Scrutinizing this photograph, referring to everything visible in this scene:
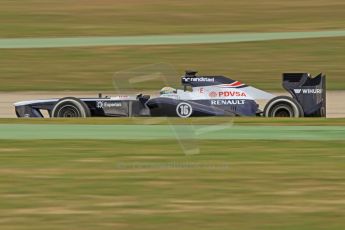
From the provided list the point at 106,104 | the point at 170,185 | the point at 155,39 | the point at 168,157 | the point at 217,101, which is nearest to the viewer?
the point at 170,185

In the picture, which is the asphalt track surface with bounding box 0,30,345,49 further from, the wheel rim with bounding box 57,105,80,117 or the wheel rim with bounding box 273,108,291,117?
the wheel rim with bounding box 273,108,291,117

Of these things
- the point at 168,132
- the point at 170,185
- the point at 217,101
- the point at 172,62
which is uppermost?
the point at 172,62

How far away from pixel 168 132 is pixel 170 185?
3.25 meters

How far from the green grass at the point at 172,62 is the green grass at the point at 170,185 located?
27.7 ft

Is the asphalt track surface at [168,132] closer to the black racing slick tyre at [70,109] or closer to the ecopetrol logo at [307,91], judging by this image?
the black racing slick tyre at [70,109]

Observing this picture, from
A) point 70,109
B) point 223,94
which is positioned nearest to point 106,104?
point 70,109

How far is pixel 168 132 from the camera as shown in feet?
34.6

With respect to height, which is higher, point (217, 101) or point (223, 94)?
point (223, 94)

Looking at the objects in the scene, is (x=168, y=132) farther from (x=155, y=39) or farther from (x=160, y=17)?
(x=160, y=17)

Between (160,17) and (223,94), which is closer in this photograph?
(223,94)

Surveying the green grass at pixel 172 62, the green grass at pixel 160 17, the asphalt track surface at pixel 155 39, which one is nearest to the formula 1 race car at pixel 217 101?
the green grass at pixel 172 62

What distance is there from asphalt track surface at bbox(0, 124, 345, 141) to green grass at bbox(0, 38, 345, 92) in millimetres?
6462

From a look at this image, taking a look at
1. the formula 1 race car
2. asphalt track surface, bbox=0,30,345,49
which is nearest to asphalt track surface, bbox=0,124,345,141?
the formula 1 race car

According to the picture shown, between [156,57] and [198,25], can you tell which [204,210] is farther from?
[198,25]
